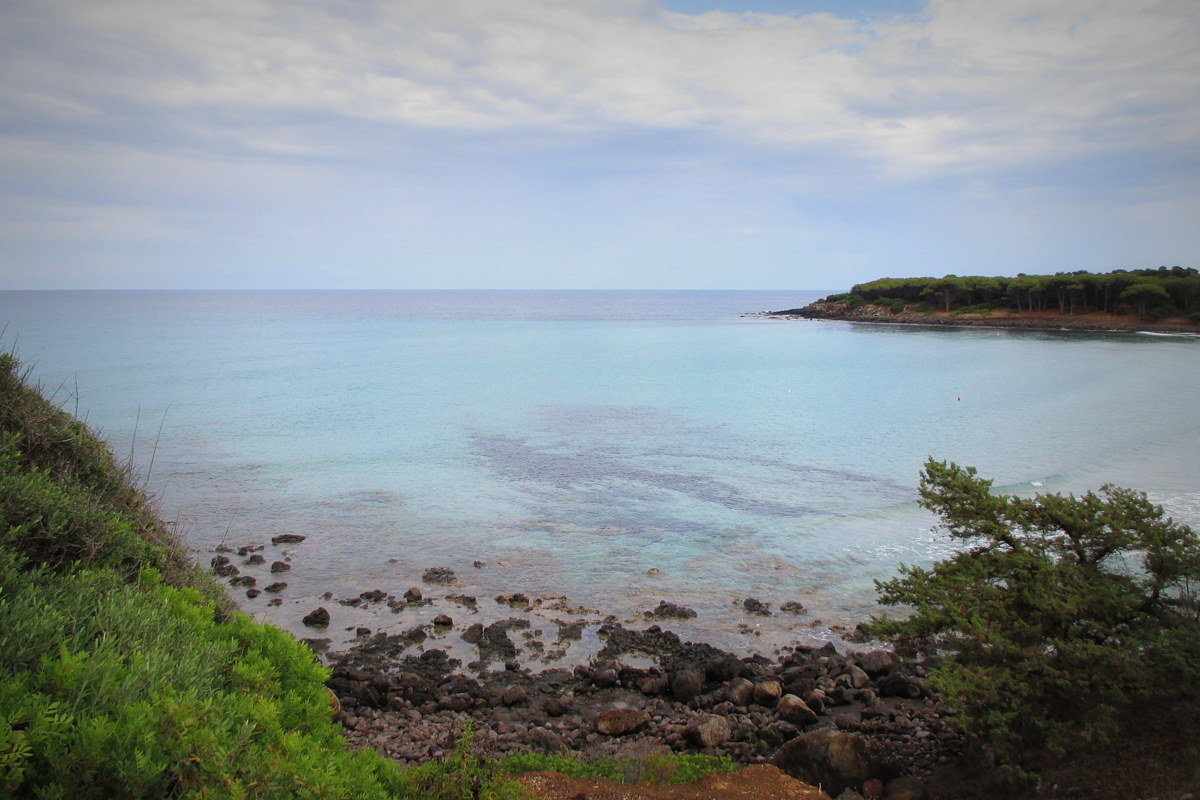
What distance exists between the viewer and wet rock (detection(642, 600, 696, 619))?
1426 cm

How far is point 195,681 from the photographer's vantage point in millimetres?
4863

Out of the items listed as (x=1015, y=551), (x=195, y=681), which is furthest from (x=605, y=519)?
(x=195, y=681)

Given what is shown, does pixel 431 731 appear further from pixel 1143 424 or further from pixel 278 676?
pixel 1143 424

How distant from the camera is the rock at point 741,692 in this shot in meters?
10.8

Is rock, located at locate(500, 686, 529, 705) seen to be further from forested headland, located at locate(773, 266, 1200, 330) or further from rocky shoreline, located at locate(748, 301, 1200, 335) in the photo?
forested headland, located at locate(773, 266, 1200, 330)

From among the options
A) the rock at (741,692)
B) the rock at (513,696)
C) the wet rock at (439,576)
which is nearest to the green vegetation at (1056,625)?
the rock at (741,692)

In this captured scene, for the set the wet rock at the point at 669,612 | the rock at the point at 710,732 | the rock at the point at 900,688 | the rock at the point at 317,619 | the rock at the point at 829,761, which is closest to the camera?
the rock at the point at 829,761

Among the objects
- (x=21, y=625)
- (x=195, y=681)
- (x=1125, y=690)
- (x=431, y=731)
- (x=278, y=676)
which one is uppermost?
(x=21, y=625)

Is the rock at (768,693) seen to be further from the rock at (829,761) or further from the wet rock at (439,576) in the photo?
the wet rock at (439,576)

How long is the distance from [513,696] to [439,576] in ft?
19.1

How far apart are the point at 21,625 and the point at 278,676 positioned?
2.21 meters

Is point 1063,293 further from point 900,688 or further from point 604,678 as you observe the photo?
point 604,678

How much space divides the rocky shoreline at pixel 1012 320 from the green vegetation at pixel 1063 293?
1.86 metres

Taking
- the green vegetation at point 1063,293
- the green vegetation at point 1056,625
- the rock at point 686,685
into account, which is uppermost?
the green vegetation at point 1063,293
